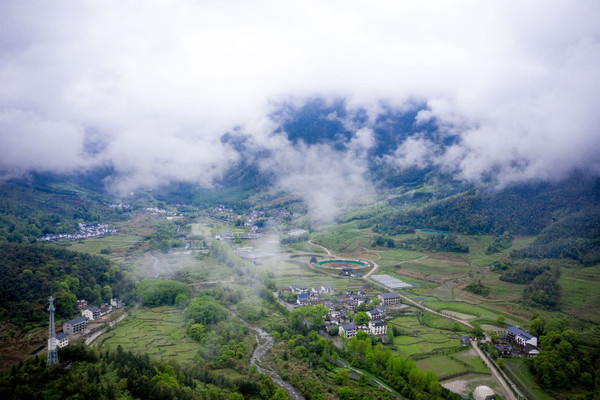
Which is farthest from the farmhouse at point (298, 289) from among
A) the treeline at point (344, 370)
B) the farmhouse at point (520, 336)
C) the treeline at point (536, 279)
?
the treeline at point (536, 279)

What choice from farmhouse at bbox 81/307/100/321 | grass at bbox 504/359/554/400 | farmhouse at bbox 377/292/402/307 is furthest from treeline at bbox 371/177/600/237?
farmhouse at bbox 81/307/100/321

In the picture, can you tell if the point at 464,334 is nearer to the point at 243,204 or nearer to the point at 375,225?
the point at 375,225

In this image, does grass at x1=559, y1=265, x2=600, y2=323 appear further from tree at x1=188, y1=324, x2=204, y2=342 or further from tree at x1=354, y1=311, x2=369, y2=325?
tree at x1=188, y1=324, x2=204, y2=342

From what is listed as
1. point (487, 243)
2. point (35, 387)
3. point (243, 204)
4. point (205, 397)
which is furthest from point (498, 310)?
point (243, 204)

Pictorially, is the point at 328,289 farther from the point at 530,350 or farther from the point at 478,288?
the point at 530,350

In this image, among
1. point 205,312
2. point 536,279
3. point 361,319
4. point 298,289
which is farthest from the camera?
point 298,289

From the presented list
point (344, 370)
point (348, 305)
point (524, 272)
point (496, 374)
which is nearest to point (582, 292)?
point (524, 272)

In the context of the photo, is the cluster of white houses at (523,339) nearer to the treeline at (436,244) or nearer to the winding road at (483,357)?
the winding road at (483,357)
